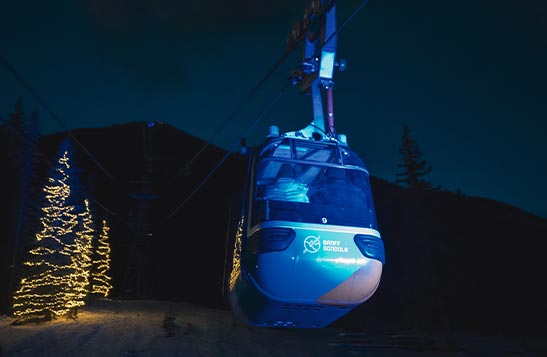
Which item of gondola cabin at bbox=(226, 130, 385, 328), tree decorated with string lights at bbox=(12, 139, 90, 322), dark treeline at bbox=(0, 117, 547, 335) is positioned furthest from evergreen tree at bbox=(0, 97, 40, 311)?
gondola cabin at bbox=(226, 130, 385, 328)

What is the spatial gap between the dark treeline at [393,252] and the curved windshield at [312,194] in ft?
35.1

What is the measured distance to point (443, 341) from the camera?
68.8 feet

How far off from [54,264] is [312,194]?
16.4 meters

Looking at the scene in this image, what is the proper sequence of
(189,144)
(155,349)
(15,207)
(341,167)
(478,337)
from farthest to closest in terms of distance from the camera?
(189,144)
(15,207)
(478,337)
(155,349)
(341,167)

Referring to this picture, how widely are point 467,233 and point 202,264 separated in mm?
22192

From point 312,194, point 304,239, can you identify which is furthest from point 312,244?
point 312,194

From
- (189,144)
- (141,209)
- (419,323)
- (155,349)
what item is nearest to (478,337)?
(419,323)

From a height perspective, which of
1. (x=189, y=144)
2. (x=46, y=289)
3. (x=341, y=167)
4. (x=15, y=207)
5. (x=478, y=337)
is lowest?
(x=478, y=337)

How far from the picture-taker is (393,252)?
32969 mm

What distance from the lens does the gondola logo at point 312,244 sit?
6.28m

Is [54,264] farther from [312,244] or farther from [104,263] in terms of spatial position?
[312,244]

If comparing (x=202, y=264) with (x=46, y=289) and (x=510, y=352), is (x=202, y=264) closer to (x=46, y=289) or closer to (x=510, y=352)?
(x=46, y=289)

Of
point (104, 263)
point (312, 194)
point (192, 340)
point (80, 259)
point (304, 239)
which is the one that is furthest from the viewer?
point (104, 263)

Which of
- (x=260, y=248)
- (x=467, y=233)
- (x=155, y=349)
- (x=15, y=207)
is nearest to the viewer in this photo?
(x=260, y=248)
